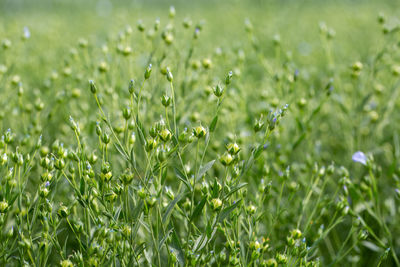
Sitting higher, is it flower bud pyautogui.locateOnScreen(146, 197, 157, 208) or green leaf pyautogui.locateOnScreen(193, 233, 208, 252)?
flower bud pyautogui.locateOnScreen(146, 197, 157, 208)

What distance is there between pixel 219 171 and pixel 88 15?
3.97m

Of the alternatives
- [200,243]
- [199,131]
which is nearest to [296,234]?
[200,243]

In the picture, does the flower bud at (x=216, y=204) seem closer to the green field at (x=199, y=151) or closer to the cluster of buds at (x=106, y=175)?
the green field at (x=199, y=151)

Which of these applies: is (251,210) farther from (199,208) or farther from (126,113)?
(126,113)

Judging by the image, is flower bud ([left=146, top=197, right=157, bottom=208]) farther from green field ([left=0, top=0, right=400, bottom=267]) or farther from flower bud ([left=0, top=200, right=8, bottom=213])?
flower bud ([left=0, top=200, right=8, bottom=213])

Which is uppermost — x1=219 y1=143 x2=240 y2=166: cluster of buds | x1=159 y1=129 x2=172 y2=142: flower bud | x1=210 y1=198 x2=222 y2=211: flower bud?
x1=159 y1=129 x2=172 y2=142: flower bud

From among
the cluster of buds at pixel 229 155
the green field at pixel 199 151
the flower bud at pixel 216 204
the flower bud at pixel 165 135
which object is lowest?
the green field at pixel 199 151

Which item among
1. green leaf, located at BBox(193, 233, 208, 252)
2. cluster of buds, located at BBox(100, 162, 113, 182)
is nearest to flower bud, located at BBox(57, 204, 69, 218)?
cluster of buds, located at BBox(100, 162, 113, 182)

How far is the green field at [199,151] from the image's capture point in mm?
1084

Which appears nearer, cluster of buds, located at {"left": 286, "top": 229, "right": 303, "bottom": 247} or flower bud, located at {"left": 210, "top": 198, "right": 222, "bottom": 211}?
flower bud, located at {"left": 210, "top": 198, "right": 222, "bottom": 211}

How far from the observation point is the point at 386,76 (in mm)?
2609

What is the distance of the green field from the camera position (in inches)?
42.7

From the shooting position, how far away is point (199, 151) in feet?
5.57

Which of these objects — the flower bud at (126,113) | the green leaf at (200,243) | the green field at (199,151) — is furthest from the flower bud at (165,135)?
the green leaf at (200,243)
